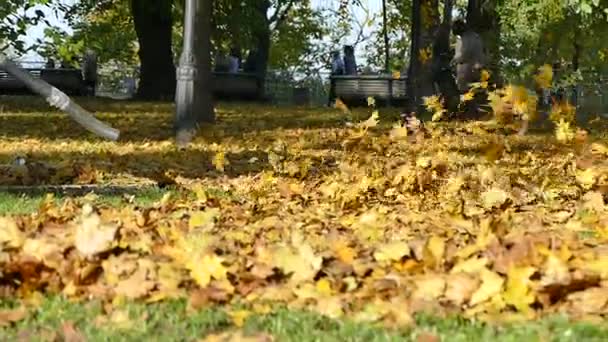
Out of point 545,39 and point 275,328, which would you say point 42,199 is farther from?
point 545,39

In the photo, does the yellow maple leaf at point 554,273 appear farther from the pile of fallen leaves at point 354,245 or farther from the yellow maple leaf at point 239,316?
the yellow maple leaf at point 239,316

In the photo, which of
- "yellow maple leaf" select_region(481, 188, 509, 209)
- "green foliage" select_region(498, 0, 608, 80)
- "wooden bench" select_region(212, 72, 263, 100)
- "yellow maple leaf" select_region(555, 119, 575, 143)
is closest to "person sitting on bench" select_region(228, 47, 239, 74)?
"wooden bench" select_region(212, 72, 263, 100)

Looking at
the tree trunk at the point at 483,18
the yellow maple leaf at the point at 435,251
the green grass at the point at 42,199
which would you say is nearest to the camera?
the yellow maple leaf at the point at 435,251

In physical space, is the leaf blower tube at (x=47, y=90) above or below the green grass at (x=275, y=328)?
above

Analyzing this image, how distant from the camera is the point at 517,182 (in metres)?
9.53

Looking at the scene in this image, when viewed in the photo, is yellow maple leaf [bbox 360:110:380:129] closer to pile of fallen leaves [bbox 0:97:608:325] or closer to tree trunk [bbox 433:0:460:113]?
pile of fallen leaves [bbox 0:97:608:325]

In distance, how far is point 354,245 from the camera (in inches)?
207

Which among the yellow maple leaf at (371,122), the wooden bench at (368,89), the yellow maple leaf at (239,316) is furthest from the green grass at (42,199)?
the wooden bench at (368,89)

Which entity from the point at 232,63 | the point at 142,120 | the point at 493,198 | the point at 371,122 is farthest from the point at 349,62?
the point at 493,198

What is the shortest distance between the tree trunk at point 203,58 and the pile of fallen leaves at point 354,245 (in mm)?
4844

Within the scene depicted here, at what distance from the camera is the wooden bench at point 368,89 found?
A: 2884 centimetres

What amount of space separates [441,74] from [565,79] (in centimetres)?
2147

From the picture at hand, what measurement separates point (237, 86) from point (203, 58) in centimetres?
1615

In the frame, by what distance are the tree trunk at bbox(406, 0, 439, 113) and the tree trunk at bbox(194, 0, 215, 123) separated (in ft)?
15.6
